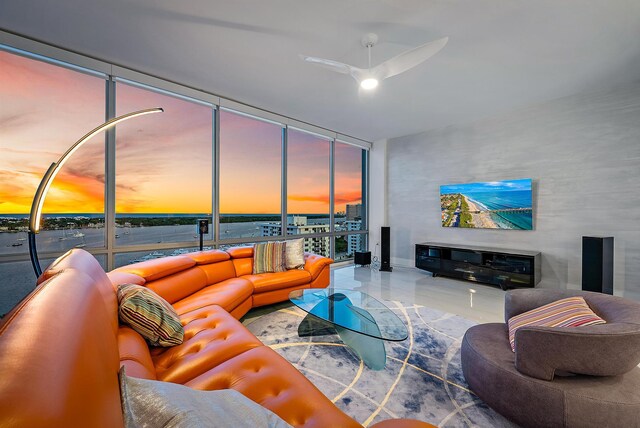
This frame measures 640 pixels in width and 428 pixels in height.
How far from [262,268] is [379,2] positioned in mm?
3025

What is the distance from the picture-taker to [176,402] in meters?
0.70

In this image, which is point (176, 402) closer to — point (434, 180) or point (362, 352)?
point (362, 352)

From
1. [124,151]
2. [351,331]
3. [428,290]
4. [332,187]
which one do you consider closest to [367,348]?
[351,331]

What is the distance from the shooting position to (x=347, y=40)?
2.68m

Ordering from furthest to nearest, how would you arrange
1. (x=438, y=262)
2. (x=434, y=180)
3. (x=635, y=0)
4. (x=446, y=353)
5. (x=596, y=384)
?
(x=434, y=180), (x=438, y=262), (x=446, y=353), (x=635, y=0), (x=596, y=384)

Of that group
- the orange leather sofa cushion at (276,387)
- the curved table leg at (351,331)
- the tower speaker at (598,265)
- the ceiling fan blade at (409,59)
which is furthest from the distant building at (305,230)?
the tower speaker at (598,265)

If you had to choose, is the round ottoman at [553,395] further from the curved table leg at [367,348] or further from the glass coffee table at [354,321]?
the curved table leg at [367,348]

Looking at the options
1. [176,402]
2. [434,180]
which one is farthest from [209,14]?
[434,180]

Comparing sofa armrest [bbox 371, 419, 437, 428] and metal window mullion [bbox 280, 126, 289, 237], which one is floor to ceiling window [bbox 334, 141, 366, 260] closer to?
metal window mullion [bbox 280, 126, 289, 237]

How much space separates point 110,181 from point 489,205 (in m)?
5.63

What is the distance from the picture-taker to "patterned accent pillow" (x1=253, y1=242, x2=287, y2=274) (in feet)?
11.4

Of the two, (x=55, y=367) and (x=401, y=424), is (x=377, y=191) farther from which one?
(x=55, y=367)

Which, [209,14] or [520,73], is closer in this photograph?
[209,14]

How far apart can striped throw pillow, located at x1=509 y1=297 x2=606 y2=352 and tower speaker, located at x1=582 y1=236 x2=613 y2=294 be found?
88.5 inches
